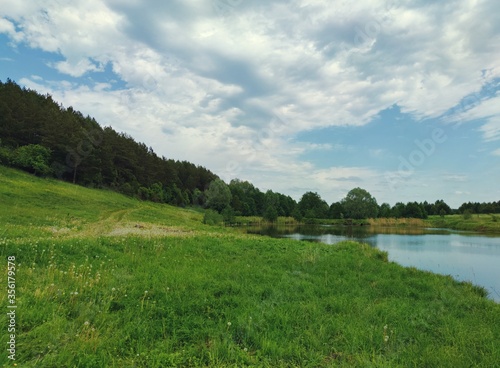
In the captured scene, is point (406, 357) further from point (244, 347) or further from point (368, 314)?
point (244, 347)

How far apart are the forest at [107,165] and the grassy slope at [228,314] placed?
5341 centimetres

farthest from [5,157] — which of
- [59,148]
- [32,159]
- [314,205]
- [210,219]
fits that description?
[314,205]

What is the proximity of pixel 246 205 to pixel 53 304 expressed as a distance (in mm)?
124180

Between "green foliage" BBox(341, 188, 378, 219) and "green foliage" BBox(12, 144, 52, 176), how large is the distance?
105861 mm

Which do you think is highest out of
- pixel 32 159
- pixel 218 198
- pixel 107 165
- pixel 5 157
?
pixel 107 165

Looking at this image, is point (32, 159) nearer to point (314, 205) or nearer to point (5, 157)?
point (5, 157)

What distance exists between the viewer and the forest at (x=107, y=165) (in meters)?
59.8

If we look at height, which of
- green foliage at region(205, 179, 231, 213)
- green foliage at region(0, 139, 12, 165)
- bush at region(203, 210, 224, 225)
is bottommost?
bush at region(203, 210, 224, 225)

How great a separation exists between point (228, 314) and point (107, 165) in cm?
7689

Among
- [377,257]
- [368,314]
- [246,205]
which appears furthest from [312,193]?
[368,314]

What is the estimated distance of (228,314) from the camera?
7082 millimetres

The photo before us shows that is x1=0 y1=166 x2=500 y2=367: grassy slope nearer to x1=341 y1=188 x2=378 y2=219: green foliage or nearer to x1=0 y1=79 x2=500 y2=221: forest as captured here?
x1=0 y1=79 x2=500 y2=221: forest

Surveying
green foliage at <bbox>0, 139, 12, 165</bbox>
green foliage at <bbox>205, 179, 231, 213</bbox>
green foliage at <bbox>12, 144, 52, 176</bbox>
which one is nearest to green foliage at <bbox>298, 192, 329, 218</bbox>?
green foliage at <bbox>205, 179, 231, 213</bbox>

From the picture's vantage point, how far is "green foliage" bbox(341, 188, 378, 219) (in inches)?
4909
